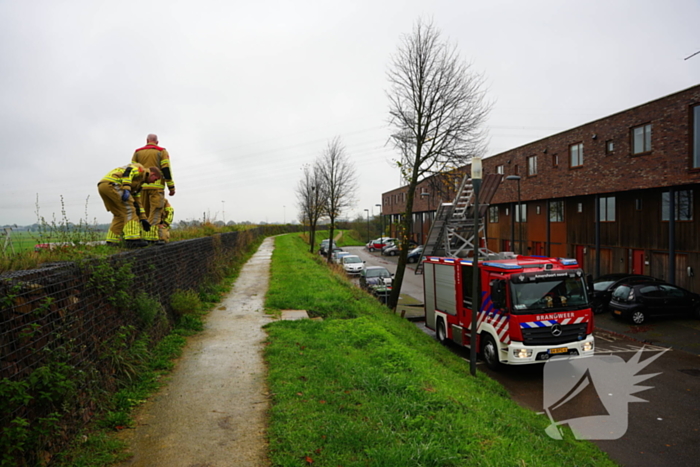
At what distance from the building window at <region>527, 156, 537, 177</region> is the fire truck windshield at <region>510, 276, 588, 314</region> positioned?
67.7 ft

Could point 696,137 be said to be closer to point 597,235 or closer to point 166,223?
point 597,235

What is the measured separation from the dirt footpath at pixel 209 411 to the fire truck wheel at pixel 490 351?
499cm

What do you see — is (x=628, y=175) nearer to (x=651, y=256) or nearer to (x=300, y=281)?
(x=651, y=256)

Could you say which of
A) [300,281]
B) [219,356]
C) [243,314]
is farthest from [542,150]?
[219,356]

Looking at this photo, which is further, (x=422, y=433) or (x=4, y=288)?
(x=422, y=433)

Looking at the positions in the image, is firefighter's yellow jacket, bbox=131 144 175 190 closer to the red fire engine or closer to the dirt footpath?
the dirt footpath

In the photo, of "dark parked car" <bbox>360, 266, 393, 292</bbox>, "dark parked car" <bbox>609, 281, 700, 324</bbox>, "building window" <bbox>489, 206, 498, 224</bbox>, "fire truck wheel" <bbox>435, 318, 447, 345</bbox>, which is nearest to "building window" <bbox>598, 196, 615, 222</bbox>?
"dark parked car" <bbox>609, 281, 700, 324</bbox>

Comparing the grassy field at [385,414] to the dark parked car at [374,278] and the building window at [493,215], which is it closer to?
the dark parked car at [374,278]

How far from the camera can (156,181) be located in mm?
8844

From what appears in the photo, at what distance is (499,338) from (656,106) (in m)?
14.9

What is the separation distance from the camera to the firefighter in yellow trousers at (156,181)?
28.2 ft

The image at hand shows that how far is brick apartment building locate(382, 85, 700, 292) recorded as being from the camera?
17406mm

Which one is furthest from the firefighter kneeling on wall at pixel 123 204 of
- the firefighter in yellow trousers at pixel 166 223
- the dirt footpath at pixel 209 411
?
the dirt footpath at pixel 209 411

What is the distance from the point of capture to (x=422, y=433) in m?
4.46
